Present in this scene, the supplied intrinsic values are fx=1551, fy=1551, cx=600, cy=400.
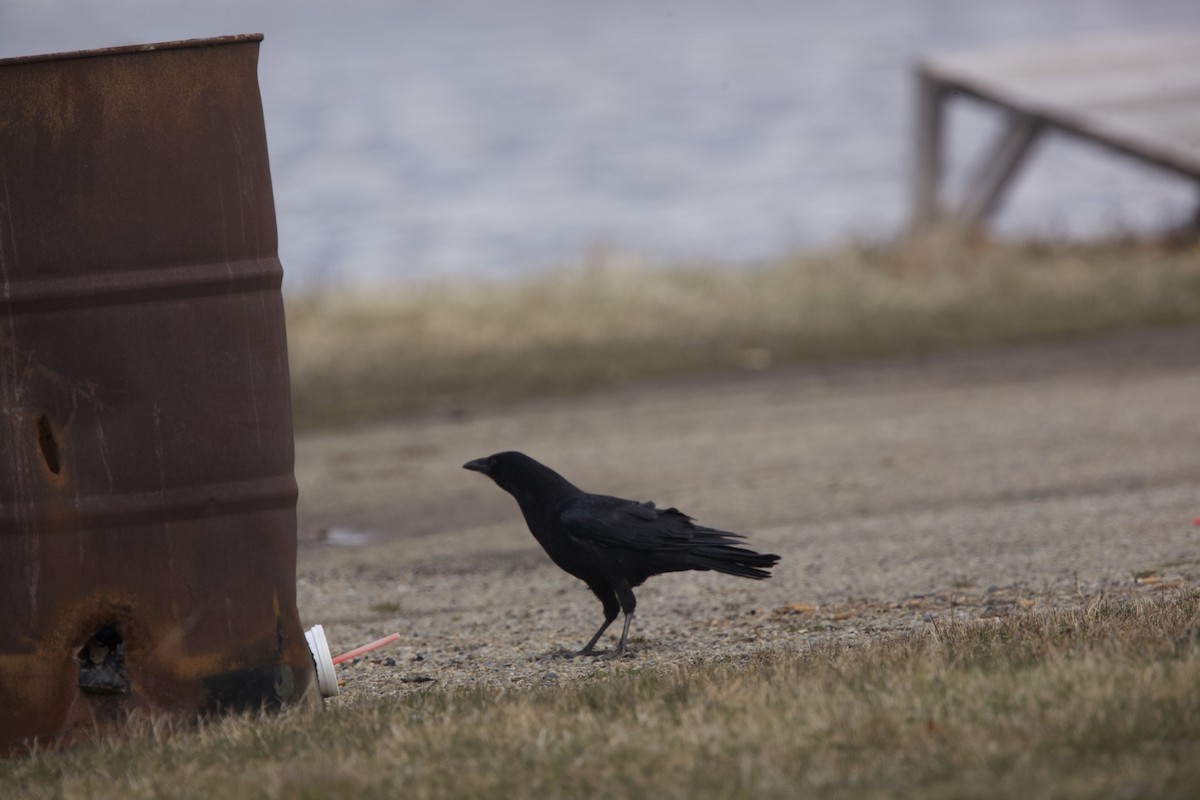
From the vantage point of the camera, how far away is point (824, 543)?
771 centimetres

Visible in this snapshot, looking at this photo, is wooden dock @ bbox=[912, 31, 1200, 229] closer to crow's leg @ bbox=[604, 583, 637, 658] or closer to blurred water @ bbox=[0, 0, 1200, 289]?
blurred water @ bbox=[0, 0, 1200, 289]

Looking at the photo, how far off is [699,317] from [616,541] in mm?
11135

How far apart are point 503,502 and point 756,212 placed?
919 inches

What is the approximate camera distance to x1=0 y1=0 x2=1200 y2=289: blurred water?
29.2m

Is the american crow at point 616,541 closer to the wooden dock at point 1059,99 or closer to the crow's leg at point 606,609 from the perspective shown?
the crow's leg at point 606,609

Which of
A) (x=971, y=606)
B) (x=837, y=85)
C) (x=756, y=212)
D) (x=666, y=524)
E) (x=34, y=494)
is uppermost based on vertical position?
(x=837, y=85)

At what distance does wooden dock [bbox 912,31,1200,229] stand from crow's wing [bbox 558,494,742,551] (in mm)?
13163

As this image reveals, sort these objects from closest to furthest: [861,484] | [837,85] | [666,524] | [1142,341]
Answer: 1. [666,524]
2. [861,484]
3. [1142,341]
4. [837,85]

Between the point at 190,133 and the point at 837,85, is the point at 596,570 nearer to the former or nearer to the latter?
the point at 190,133

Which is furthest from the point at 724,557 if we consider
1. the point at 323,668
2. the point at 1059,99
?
the point at 1059,99

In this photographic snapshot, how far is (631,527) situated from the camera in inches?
209

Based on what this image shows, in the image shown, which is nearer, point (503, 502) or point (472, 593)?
point (472, 593)

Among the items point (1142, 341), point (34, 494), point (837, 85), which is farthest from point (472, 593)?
point (837, 85)

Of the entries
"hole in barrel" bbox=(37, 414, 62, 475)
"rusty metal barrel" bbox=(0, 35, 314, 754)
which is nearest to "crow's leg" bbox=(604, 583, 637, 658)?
"rusty metal barrel" bbox=(0, 35, 314, 754)
